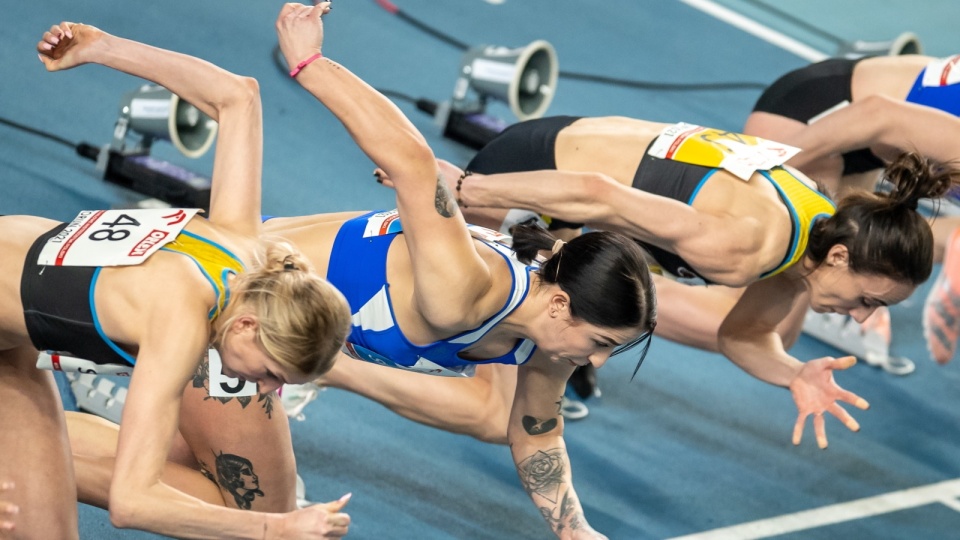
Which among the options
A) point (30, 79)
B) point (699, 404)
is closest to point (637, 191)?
point (699, 404)

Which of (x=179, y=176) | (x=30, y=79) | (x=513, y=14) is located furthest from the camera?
(x=513, y=14)

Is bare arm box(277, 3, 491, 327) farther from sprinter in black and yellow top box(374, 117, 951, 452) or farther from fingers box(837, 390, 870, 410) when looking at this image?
fingers box(837, 390, 870, 410)

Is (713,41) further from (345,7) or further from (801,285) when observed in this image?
(801,285)

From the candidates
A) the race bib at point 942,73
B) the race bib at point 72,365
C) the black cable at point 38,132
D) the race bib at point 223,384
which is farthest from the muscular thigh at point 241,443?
the race bib at point 942,73

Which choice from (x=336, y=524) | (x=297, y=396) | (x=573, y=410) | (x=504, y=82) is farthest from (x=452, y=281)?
(x=504, y=82)

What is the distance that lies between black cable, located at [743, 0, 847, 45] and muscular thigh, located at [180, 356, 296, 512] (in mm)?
6820

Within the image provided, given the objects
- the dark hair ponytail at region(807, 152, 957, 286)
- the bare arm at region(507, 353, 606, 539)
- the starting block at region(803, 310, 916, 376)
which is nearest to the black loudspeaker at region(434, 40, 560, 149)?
the starting block at region(803, 310, 916, 376)

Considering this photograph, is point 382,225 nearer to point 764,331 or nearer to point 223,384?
point 223,384

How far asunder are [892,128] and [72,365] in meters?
2.61

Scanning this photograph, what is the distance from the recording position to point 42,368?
293 centimetres

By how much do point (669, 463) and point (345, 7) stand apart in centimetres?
380

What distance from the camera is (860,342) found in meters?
5.72

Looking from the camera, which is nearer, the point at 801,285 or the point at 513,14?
the point at 801,285

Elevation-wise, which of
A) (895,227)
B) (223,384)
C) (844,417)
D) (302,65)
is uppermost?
(302,65)
